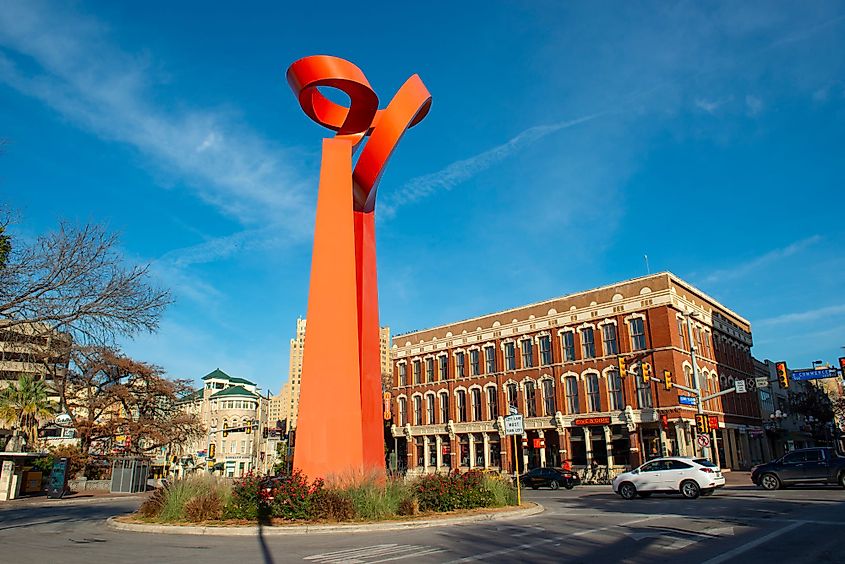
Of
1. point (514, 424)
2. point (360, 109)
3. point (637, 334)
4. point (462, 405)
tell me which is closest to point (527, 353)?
point (462, 405)

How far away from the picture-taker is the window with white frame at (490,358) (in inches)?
2014

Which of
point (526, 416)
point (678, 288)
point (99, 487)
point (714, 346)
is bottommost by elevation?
point (99, 487)

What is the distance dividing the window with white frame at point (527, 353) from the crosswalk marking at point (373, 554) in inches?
1531

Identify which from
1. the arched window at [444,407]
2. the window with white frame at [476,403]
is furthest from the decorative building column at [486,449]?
the arched window at [444,407]

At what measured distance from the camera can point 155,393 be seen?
4606cm

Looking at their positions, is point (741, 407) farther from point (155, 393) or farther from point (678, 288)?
point (155, 393)

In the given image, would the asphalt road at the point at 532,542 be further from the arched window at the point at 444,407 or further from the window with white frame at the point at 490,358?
the arched window at the point at 444,407

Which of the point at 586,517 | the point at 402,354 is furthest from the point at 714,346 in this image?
the point at 586,517

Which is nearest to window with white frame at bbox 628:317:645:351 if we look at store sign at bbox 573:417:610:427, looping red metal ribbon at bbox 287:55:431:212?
store sign at bbox 573:417:610:427

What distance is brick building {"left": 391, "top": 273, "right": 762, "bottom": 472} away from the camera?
40.7 meters

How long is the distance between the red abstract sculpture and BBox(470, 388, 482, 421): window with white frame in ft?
111

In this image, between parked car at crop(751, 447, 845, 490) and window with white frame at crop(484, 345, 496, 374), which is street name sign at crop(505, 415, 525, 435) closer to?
parked car at crop(751, 447, 845, 490)

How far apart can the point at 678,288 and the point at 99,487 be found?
138ft

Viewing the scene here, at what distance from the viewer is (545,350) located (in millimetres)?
47625
